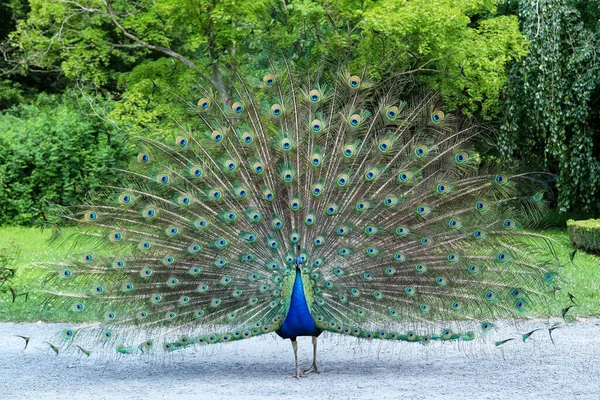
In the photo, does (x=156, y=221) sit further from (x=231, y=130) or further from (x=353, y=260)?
(x=353, y=260)

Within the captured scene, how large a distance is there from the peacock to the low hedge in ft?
22.5

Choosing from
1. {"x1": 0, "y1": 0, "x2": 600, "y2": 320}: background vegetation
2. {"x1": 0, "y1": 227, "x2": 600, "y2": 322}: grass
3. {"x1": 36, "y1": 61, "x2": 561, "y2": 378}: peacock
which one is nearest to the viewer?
{"x1": 36, "y1": 61, "x2": 561, "y2": 378}: peacock

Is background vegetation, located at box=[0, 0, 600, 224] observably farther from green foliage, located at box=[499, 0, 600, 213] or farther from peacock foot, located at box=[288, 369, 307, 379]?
peacock foot, located at box=[288, 369, 307, 379]

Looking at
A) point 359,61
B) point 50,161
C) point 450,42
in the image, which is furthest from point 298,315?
point 50,161

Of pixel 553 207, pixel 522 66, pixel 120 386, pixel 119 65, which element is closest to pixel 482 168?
pixel 120 386

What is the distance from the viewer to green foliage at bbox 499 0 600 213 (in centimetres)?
1406

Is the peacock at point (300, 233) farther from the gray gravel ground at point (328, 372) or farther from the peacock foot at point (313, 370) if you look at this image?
the gray gravel ground at point (328, 372)

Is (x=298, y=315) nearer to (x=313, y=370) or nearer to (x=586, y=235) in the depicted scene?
(x=313, y=370)

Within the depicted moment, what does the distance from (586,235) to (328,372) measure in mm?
7687

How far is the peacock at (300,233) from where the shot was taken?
5.69 m

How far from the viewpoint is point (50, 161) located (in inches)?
688

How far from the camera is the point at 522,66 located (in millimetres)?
14531

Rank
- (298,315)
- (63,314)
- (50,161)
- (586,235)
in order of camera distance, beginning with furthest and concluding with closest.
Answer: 1. (50,161)
2. (586,235)
3. (63,314)
4. (298,315)

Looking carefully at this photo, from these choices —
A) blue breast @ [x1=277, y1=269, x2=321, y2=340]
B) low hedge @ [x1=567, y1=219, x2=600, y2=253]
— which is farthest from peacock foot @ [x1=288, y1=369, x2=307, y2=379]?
low hedge @ [x1=567, y1=219, x2=600, y2=253]
